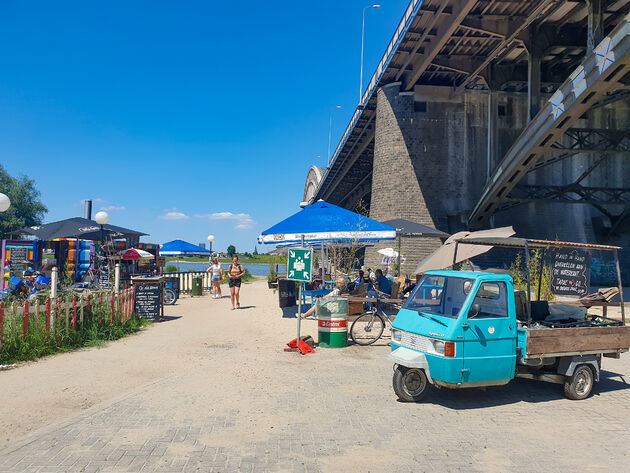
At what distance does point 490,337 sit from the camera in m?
5.93

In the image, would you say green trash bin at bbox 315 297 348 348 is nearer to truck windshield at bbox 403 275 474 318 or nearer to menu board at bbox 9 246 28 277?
truck windshield at bbox 403 275 474 318

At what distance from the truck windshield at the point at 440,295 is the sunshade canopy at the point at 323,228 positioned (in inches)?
209

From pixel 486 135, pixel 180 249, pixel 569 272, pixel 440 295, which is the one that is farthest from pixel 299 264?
pixel 486 135

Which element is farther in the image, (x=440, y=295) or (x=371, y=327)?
(x=371, y=327)

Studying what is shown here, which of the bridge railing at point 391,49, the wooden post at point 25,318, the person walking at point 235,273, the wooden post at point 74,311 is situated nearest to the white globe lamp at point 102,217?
the person walking at point 235,273

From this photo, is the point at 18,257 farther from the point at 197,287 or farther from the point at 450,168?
the point at 450,168

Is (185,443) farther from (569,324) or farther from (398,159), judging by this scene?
(398,159)

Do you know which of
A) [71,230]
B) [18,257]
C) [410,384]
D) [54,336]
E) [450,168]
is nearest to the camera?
[410,384]

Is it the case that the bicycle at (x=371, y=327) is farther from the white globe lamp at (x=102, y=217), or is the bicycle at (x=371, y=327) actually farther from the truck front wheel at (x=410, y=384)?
the white globe lamp at (x=102, y=217)

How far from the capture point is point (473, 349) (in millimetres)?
5832

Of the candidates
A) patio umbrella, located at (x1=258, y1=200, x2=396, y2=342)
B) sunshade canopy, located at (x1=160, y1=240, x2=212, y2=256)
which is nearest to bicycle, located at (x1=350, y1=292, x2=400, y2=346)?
patio umbrella, located at (x1=258, y1=200, x2=396, y2=342)

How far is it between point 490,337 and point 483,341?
0.41ft

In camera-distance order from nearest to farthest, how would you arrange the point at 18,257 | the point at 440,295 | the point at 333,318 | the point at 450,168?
the point at 440,295 < the point at 333,318 < the point at 18,257 < the point at 450,168

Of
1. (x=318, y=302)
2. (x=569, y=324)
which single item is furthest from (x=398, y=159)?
(x=569, y=324)
